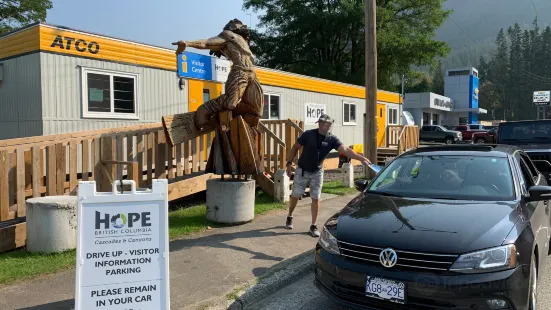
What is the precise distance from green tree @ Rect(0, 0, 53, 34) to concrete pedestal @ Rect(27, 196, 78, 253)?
94.7 ft

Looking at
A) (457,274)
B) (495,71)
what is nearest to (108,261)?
(457,274)

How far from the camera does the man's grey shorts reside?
6.27 m

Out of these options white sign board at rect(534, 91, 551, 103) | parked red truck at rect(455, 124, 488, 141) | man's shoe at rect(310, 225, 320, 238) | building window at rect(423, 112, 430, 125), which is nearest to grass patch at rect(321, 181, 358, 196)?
man's shoe at rect(310, 225, 320, 238)

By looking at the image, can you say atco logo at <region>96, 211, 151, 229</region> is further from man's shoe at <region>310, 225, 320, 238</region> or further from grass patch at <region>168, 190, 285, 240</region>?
man's shoe at <region>310, 225, 320, 238</region>

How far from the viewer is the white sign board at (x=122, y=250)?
3.12 meters

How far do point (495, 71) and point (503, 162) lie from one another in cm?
12072

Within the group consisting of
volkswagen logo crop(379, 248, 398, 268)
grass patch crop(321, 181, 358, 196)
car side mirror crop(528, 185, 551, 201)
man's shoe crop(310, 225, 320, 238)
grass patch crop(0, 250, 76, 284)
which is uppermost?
car side mirror crop(528, 185, 551, 201)

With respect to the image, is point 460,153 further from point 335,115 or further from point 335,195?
point 335,115

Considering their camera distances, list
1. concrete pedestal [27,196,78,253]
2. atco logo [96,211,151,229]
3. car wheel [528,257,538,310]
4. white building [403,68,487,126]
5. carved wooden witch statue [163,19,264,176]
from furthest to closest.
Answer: white building [403,68,487,126]
carved wooden witch statue [163,19,264,176]
concrete pedestal [27,196,78,253]
car wheel [528,257,538,310]
atco logo [96,211,151,229]

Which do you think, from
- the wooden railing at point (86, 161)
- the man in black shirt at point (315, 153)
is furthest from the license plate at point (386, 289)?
the wooden railing at point (86, 161)

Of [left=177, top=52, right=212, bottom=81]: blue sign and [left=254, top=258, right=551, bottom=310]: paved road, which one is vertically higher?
[left=177, top=52, right=212, bottom=81]: blue sign

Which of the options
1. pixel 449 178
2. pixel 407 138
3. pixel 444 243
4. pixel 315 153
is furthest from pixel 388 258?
pixel 407 138

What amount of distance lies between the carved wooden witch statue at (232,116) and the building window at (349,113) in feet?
37.0

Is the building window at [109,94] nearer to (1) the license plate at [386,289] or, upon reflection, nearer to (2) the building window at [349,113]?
(1) the license plate at [386,289]
